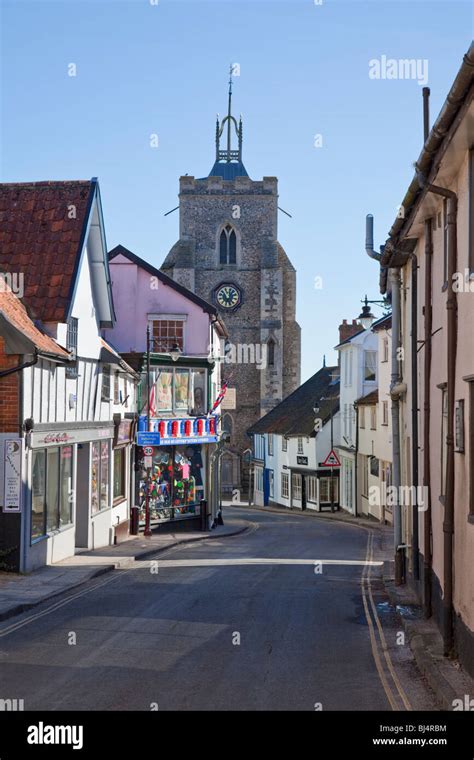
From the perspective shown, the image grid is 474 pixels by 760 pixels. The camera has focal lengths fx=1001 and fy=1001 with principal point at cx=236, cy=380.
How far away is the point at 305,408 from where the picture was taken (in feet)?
194

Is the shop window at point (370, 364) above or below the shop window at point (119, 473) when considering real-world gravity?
above

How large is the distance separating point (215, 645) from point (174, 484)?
21057 mm

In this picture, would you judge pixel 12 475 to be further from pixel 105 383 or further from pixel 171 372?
pixel 171 372

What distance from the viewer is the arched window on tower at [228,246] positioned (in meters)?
75.2

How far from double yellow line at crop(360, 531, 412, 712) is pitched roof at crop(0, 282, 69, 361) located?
25.3 feet

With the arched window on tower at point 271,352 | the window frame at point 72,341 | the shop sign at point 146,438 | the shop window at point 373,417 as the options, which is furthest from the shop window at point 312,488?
the window frame at point 72,341

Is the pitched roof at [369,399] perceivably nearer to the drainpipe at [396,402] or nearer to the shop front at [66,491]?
the shop front at [66,491]

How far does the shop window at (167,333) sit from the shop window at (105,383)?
7.92m

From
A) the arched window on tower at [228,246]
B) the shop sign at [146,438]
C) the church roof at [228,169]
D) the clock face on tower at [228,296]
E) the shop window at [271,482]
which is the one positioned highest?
the church roof at [228,169]

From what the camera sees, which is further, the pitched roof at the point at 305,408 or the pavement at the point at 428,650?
the pitched roof at the point at 305,408

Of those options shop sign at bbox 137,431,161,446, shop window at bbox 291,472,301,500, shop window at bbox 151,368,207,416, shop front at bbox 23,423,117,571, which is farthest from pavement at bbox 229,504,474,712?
shop window at bbox 291,472,301,500
